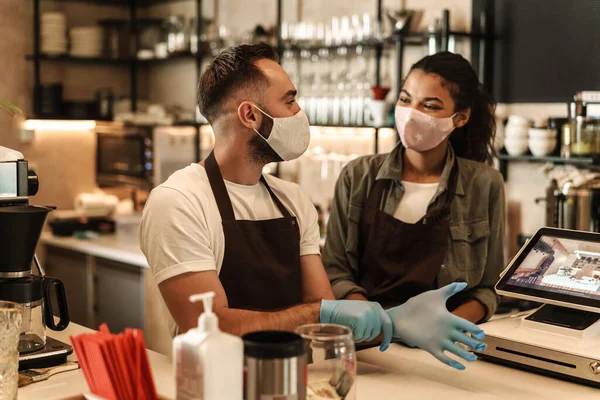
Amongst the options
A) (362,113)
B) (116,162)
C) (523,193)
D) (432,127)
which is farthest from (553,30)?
(116,162)

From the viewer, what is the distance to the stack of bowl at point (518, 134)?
12.3 feet

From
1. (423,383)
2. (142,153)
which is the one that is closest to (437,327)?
(423,383)

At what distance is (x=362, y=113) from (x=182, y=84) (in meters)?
2.07

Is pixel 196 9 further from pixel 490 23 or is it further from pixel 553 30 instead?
pixel 553 30

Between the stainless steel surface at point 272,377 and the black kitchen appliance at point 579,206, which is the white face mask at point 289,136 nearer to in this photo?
the stainless steel surface at point 272,377

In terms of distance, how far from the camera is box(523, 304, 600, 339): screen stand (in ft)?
6.57

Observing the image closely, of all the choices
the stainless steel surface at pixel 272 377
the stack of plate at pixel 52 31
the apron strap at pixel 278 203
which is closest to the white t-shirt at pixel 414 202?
the apron strap at pixel 278 203

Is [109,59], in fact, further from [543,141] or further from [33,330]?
[33,330]

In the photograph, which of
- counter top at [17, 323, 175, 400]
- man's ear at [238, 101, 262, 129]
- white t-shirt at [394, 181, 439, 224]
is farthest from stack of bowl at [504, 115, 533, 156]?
counter top at [17, 323, 175, 400]

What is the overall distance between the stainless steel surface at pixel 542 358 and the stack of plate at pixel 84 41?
453cm

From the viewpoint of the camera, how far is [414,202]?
2580 millimetres

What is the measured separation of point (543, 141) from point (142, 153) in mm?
2975

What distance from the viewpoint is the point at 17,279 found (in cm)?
187

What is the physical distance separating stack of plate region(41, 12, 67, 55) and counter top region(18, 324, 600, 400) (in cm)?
406
